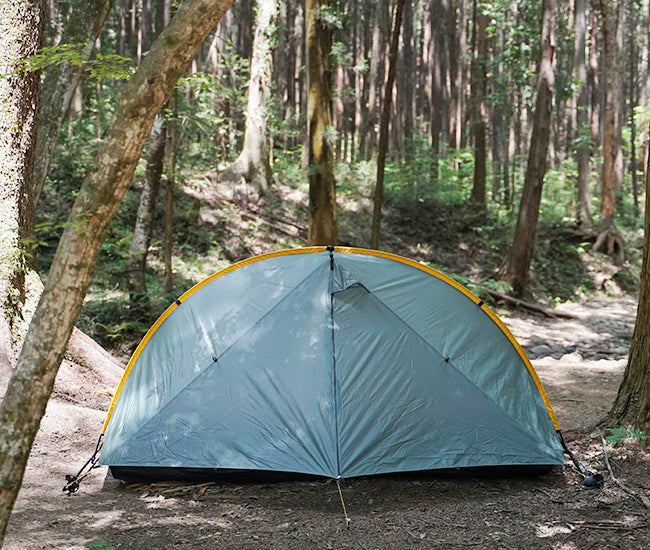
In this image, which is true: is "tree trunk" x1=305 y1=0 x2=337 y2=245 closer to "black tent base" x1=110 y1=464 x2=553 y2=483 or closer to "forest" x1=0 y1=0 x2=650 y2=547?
"forest" x1=0 y1=0 x2=650 y2=547

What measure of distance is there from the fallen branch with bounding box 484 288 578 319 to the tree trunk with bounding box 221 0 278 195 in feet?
20.5

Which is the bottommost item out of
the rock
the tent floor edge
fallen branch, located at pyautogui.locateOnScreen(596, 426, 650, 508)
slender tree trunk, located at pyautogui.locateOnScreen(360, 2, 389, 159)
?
the rock

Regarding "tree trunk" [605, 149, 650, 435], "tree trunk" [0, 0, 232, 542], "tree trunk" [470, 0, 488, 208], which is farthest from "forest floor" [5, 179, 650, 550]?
"tree trunk" [470, 0, 488, 208]

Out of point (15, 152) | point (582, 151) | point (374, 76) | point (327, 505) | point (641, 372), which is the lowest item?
point (327, 505)

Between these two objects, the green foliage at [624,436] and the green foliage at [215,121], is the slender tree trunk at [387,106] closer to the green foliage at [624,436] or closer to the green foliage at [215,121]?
the green foliage at [215,121]

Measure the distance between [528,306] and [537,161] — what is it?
3.18 meters

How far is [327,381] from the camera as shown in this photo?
4551 millimetres

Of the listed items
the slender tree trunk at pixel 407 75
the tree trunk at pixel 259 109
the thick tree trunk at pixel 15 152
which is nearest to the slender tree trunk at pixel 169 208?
the thick tree trunk at pixel 15 152

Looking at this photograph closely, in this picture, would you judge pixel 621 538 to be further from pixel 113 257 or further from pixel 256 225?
pixel 256 225

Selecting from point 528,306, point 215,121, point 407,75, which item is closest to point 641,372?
point 528,306

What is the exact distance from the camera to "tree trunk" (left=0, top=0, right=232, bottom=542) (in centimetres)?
235

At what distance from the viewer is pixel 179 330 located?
5.13 metres

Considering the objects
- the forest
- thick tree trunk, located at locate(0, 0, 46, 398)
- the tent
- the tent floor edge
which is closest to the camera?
the forest

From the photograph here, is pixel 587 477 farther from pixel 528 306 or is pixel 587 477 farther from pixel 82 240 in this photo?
pixel 528 306
